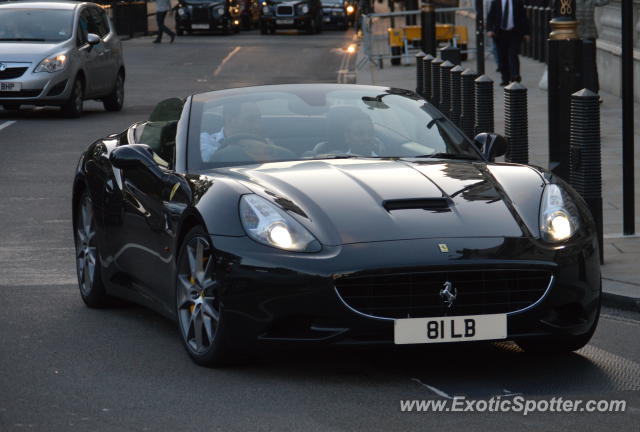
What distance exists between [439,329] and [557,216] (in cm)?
80

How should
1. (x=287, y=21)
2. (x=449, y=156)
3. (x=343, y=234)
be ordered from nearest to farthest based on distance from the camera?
(x=343, y=234)
(x=449, y=156)
(x=287, y=21)

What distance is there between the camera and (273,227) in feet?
21.2

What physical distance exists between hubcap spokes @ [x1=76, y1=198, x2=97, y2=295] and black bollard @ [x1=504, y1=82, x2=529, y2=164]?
332 cm

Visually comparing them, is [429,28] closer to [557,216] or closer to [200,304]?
[557,216]

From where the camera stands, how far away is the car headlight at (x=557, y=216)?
6559mm

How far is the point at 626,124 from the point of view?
10.1m

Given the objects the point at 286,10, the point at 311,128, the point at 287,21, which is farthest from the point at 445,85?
the point at 287,21

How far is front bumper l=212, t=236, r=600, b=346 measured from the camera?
20.5 feet

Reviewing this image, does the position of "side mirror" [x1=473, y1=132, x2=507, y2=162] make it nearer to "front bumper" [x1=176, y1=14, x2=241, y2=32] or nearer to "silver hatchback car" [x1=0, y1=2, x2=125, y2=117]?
"silver hatchback car" [x1=0, y1=2, x2=125, y2=117]

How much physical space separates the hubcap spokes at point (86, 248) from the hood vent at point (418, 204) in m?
2.31

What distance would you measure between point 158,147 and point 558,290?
2.36m

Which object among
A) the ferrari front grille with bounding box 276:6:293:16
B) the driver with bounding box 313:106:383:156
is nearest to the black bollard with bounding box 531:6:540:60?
the ferrari front grille with bounding box 276:6:293:16

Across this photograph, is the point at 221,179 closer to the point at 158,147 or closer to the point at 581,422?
the point at 158,147

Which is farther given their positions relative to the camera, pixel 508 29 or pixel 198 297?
pixel 508 29
